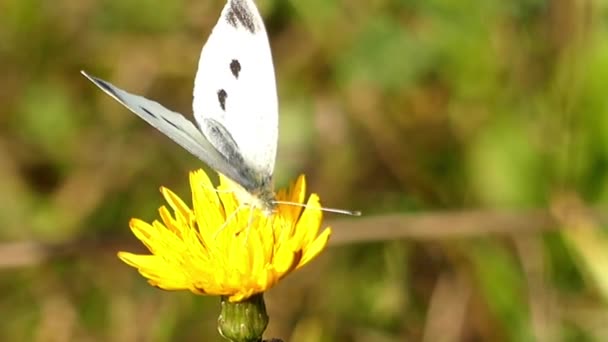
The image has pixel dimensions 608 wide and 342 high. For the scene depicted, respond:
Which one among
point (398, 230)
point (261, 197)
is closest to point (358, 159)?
point (398, 230)

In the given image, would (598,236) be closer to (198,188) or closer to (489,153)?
(489,153)

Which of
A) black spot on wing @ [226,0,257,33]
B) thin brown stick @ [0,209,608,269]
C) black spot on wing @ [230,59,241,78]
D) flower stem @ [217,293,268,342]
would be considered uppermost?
black spot on wing @ [226,0,257,33]

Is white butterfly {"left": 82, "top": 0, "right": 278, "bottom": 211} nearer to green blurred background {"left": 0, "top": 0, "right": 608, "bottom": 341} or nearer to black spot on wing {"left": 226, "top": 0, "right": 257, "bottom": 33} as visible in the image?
black spot on wing {"left": 226, "top": 0, "right": 257, "bottom": 33}

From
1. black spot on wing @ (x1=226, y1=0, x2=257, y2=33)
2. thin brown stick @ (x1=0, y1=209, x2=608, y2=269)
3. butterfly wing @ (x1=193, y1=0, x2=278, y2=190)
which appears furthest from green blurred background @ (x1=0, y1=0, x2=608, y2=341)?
black spot on wing @ (x1=226, y1=0, x2=257, y2=33)

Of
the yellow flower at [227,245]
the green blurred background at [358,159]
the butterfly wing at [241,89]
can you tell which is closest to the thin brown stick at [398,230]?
the green blurred background at [358,159]

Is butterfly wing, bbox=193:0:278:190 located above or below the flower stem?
above

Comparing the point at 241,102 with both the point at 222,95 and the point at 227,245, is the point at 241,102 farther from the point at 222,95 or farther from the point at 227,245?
the point at 227,245

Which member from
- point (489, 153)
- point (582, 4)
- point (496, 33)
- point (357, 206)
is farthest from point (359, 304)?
point (582, 4)

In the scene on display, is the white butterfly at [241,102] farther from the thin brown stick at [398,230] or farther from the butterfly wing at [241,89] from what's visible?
the thin brown stick at [398,230]
